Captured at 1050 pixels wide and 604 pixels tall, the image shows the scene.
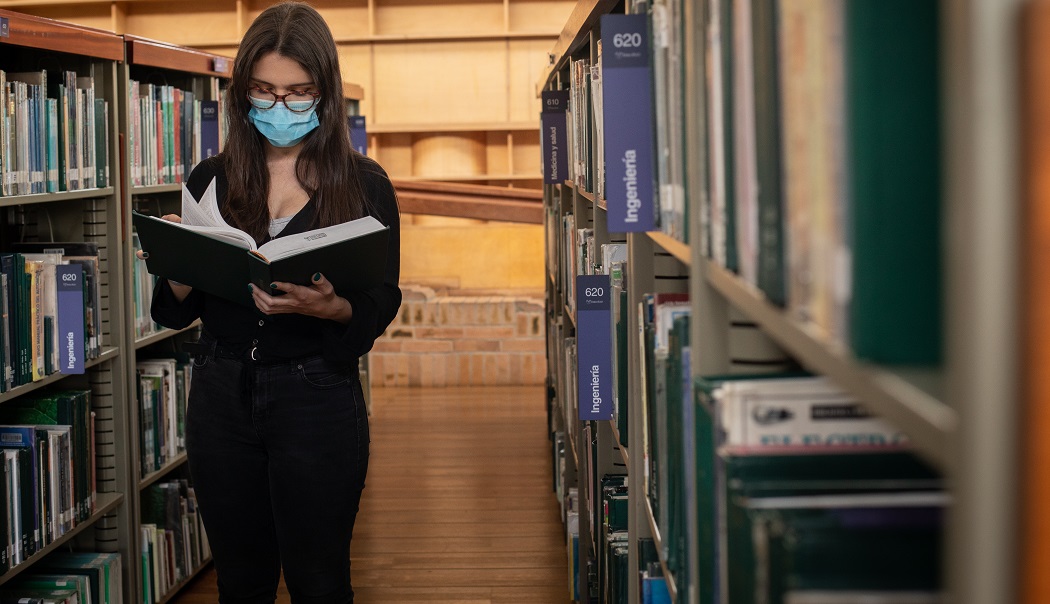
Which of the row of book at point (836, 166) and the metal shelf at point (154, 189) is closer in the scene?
the row of book at point (836, 166)

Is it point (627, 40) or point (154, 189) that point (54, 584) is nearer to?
point (154, 189)

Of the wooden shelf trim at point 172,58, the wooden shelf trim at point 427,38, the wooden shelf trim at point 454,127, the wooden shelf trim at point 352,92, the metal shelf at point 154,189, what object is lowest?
the metal shelf at point 154,189

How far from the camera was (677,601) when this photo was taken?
1.29 m

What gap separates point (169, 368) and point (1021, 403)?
10.9 feet

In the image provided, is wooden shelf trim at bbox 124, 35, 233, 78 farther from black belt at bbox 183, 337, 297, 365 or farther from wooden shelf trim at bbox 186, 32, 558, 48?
wooden shelf trim at bbox 186, 32, 558, 48

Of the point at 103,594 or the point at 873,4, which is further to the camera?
the point at 103,594

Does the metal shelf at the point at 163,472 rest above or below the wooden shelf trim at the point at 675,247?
below

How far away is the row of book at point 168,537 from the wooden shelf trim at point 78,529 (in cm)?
20

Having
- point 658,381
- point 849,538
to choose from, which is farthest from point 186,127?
point 849,538

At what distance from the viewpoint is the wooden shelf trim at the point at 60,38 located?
8.04 feet

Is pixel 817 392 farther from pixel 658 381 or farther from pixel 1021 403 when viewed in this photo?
pixel 658 381

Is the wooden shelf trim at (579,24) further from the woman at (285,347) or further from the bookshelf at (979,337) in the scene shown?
the bookshelf at (979,337)

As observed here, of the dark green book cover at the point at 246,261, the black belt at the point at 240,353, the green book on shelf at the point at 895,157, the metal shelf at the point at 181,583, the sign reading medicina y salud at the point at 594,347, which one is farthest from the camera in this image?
the metal shelf at the point at 181,583

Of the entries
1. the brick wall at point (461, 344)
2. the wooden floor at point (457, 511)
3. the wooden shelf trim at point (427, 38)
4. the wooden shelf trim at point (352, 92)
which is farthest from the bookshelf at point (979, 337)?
the wooden shelf trim at point (427, 38)
